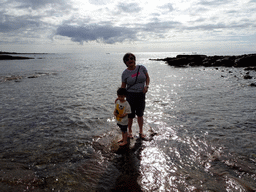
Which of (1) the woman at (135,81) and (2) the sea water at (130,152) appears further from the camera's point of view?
(1) the woman at (135,81)

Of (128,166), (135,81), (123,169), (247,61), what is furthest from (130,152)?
(247,61)

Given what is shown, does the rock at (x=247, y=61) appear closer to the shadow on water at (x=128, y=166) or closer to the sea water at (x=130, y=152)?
the sea water at (x=130, y=152)

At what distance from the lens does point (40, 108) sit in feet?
34.0

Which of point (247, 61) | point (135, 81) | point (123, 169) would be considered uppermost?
point (247, 61)

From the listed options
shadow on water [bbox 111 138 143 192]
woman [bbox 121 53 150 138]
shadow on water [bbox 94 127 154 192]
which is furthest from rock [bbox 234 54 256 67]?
shadow on water [bbox 111 138 143 192]

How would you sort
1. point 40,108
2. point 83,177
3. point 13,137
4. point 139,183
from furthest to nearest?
point 40,108 < point 13,137 < point 83,177 < point 139,183

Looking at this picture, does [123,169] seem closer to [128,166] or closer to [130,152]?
[128,166]

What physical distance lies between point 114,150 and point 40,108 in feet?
23.7

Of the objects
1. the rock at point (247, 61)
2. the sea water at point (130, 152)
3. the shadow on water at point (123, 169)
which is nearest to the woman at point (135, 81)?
the shadow on water at point (123, 169)

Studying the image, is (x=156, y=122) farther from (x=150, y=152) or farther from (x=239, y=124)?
(x=239, y=124)

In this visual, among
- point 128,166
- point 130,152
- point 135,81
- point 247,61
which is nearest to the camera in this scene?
point 128,166

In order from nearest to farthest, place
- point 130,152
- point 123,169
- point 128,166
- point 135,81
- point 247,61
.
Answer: point 123,169
point 128,166
point 130,152
point 135,81
point 247,61

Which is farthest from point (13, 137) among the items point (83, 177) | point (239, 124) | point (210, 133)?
point (239, 124)

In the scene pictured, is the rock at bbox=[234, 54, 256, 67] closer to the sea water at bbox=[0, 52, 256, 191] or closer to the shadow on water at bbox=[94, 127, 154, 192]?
the sea water at bbox=[0, 52, 256, 191]
